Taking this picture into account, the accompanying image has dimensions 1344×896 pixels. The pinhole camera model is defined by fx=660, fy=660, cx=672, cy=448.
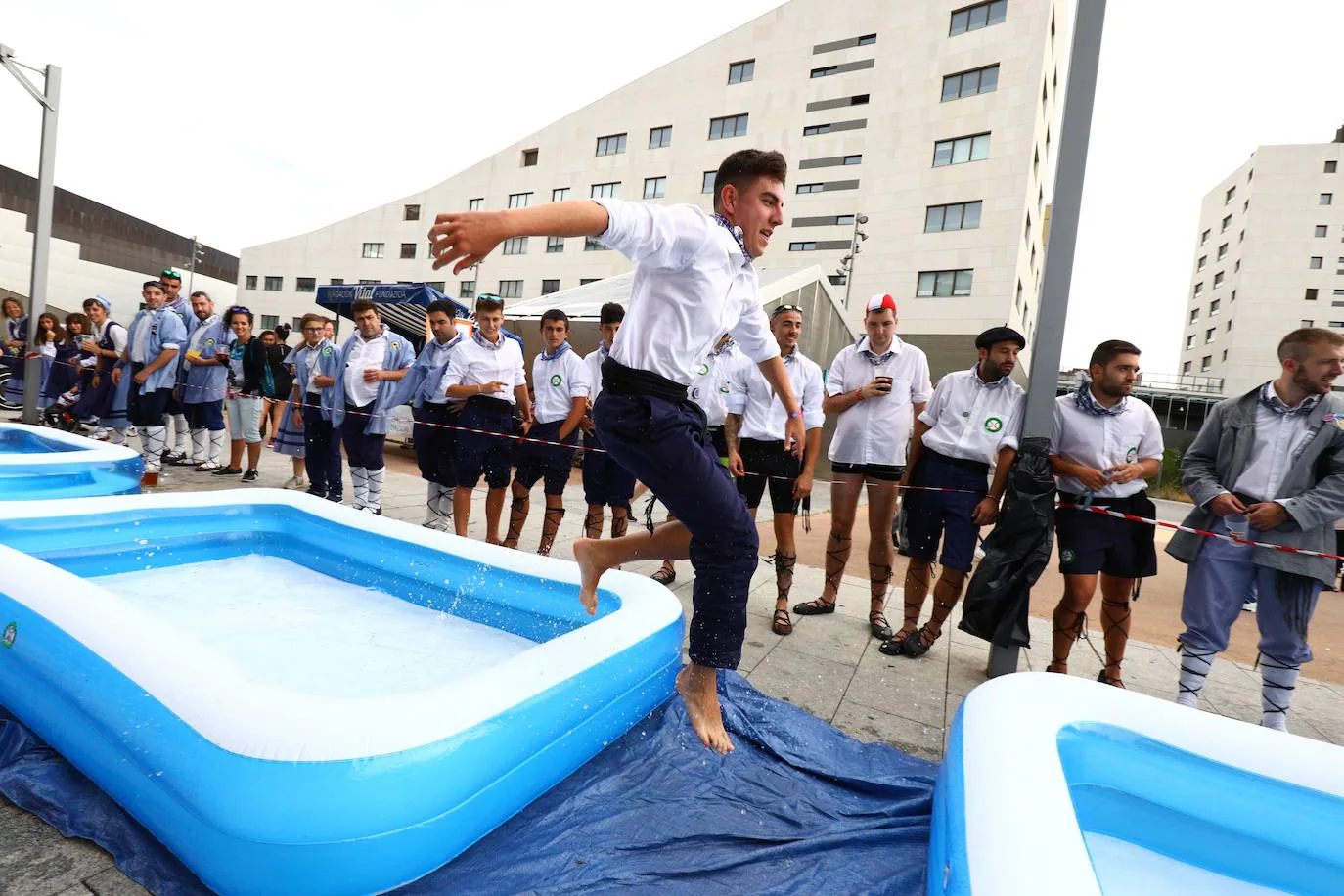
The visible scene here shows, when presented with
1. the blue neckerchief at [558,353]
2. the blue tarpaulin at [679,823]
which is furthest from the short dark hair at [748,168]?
the blue neckerchief at [558,353]

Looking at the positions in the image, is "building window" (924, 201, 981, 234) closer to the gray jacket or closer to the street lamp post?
the gray jacket

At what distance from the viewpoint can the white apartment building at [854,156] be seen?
86.8ft

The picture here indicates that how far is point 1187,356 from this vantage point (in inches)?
2404

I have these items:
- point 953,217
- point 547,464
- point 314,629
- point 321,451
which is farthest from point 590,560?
point 953,217

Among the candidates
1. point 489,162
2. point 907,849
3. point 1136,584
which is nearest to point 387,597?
point 907,849

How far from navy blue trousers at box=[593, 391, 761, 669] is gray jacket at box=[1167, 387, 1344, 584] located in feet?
8.34

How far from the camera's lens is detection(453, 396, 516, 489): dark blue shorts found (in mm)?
5488

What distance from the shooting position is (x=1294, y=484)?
310cm

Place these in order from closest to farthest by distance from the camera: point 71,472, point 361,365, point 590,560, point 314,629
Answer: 1. point 590,560
2. point 314,629
3. point 71,472
4. point 361,365

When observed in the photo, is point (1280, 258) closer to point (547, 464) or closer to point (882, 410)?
point (882, 410)

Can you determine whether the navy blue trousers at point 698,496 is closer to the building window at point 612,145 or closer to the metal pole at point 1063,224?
the metal pole at point 1063,224

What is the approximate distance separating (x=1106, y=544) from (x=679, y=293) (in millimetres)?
2908

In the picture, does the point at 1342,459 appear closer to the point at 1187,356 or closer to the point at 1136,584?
the point at 1136,584

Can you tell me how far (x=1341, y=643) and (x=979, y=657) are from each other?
415 cm
